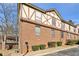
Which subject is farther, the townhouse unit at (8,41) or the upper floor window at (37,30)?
the upper floor window at (37,30)

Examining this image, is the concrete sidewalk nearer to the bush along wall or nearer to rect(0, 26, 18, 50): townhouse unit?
the bush along wall

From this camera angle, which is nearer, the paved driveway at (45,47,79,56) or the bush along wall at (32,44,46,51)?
the paved driveway at (45,47,79,56)

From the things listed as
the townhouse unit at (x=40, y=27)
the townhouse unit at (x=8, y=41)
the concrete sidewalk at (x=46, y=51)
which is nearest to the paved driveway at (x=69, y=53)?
the concrete sidewalk at (x=46, y=51)

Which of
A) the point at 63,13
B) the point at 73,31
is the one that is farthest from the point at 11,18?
the point at 73,31

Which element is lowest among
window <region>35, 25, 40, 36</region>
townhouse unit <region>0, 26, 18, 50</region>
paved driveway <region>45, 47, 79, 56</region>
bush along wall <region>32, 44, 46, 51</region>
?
paved driveway <region>45, 47, 79, 56</region>

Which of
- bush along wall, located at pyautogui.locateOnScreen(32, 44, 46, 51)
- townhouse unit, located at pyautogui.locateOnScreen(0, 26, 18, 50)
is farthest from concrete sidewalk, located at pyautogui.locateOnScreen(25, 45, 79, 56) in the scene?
townhouse unit, located at pyautogui.locateOnScreen(0, 26, 18, 50)

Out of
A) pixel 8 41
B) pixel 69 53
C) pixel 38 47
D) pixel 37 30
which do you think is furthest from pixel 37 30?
pixel 69 53

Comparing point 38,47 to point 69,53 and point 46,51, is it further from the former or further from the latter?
point 69,53

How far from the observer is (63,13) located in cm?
988

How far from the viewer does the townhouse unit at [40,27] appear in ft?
32.9

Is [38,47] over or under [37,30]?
under

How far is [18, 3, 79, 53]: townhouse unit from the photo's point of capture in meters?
10.0

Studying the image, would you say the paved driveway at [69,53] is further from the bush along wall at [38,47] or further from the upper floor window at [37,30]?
the upper floor window at [37,30]

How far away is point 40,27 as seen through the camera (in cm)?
1126
